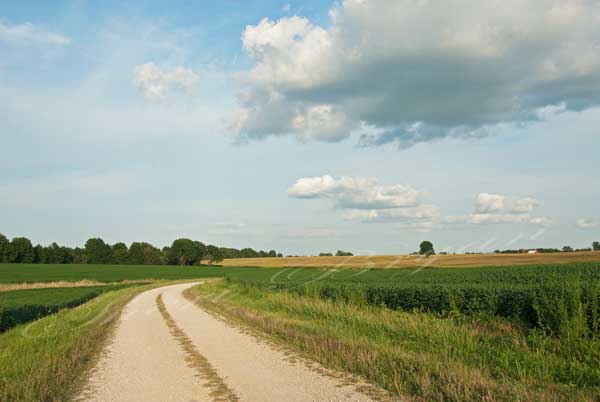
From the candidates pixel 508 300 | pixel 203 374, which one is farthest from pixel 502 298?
pixel 203 374

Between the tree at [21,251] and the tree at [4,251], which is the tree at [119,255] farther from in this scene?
the tree at [4,251]

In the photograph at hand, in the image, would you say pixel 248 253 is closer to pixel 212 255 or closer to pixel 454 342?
pixel 212 255

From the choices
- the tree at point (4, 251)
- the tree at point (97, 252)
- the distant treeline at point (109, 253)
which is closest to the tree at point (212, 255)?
the distant treeline at point (109, 253)

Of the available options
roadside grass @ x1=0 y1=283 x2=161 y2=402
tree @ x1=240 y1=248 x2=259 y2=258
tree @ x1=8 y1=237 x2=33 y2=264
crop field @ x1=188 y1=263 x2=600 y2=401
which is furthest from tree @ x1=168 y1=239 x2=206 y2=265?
roadside grass @ x1=0 y1=283 x2=161 y2=402

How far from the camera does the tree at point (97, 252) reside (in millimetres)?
148125

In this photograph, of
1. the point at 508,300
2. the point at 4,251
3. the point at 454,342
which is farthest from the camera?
the point at 4,251

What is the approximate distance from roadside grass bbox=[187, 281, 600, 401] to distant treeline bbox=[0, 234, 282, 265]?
127 m

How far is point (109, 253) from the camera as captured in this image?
494ft

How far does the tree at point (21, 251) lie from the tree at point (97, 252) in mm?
20211

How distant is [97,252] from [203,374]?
15284cm

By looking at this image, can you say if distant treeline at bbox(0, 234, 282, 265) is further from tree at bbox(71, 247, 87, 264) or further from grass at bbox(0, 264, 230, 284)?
grass at bbox(0, 264, 230, 284)

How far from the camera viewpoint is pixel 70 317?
20.1m

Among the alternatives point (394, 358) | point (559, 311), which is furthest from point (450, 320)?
point (394, 358)

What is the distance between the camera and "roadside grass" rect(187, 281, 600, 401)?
7.27 metres
